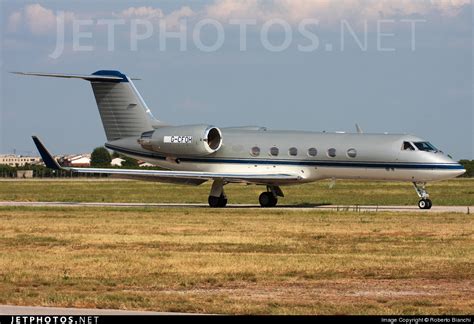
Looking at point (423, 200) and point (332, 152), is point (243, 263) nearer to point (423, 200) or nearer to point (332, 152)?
point (423, 200)

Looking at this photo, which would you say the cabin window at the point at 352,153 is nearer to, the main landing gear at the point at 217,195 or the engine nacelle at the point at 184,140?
the main landing gear at the point at 217,195

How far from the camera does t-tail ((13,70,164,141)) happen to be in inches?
1663

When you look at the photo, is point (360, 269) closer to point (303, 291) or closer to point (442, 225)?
point (303, 291)

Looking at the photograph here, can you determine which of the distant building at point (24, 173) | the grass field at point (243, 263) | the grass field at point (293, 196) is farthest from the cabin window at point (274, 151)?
the distant building at point (24, 173)

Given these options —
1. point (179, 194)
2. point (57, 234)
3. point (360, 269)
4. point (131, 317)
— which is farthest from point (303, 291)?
point (179, 194)

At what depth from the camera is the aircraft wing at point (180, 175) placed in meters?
38.4

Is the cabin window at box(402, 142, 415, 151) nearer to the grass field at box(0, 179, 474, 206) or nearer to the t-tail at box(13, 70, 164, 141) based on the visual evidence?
the grass field at box(0, 179, 474, 206)

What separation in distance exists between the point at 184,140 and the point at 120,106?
3973mm

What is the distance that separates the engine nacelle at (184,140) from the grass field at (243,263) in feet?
27.4

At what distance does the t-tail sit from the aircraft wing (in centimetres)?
367

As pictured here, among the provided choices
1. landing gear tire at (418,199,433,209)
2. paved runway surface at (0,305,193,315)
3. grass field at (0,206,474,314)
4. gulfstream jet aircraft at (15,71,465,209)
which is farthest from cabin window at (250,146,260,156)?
paved runway surface at (0,305,193,315)

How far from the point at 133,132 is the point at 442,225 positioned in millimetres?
17015

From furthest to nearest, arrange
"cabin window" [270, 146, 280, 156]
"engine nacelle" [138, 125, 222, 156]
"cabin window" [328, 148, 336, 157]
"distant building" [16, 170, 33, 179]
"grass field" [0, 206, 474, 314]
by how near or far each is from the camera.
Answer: "distant building" [16, 170, 33, 179] < "engine nacelle" [138, 125, 222, 156] < "cabin window" [270, 146, 280, 156] < "cabin window" [328, 148, 336, 157] < "grass field" [0, 206, 474, 314]

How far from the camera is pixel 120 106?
42.4 m
